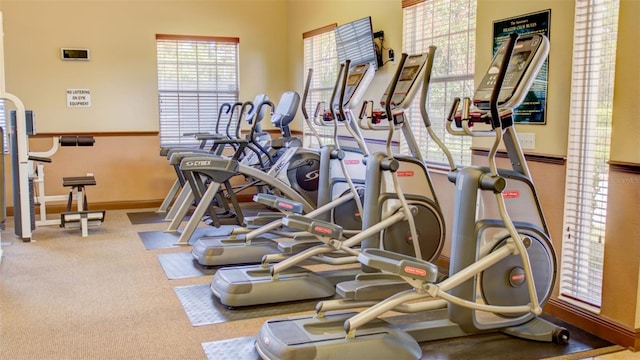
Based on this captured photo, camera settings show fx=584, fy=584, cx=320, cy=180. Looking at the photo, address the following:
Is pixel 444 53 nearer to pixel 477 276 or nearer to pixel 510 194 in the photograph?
pixel 510 194

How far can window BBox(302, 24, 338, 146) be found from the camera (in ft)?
23.4

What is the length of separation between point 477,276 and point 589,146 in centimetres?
113

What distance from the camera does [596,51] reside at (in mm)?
3592

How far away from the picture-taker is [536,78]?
3941mm

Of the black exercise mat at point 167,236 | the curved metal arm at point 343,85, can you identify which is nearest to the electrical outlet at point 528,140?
the curved metal arm at point 343,85

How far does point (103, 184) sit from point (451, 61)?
A: 5.00 meters

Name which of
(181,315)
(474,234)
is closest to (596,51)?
(474,234)

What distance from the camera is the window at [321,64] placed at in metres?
7.13

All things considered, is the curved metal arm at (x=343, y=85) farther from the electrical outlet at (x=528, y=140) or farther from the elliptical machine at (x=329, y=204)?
the electrical outlet at (x=528, y=140)

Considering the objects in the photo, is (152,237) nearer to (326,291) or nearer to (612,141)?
(326,291)

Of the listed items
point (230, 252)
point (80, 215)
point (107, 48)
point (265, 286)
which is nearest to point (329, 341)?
point (265, 286)

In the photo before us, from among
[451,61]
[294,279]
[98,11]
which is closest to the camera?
[294,279]

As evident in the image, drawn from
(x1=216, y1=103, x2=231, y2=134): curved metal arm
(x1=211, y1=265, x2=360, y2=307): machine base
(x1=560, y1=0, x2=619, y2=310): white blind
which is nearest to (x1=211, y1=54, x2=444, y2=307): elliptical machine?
(x1=211, y1=265, x2=360, y2=307): machine base

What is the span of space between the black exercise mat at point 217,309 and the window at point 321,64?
11.2 ft
